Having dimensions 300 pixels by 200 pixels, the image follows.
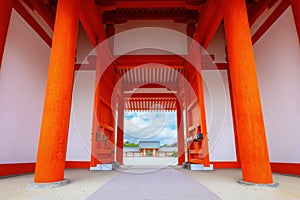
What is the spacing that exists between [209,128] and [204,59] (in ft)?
5.36

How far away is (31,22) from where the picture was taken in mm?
3219

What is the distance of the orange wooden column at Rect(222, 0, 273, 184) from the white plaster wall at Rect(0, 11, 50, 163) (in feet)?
10.0

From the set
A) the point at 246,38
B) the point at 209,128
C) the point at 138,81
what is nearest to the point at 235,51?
the point at 246,38

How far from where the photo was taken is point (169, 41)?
4.50 metres

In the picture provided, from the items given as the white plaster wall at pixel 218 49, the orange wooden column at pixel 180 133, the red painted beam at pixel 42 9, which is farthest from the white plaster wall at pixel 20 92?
the orange wooden column at pixel 180 133

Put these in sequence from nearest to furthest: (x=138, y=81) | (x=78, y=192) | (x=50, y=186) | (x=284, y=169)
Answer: (x=78, y=192) → (x=50, y=186) → (x=284, y=169) → (x=138, y=81)

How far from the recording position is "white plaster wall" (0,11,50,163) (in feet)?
8.62

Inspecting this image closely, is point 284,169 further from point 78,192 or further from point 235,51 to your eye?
point 78,192

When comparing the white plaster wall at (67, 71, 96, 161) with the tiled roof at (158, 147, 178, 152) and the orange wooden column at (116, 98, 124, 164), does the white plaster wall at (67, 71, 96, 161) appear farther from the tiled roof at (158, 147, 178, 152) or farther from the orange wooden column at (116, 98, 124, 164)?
the tiled roof at (158, 147, 178, 152)

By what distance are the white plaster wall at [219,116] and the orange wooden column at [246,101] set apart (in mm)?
2173

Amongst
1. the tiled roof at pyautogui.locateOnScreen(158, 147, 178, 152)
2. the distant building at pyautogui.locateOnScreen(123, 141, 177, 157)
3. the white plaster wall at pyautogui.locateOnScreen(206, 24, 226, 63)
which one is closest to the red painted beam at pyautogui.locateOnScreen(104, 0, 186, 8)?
the white plaster wall at pyautogui.locateOnScreen(206, 24, 226, 63)

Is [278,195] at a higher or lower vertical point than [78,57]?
lower

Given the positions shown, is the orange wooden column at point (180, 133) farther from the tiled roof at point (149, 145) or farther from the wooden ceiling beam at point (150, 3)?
the tiled roof at point (149, 145)

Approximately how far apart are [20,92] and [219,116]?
387 centimetres
